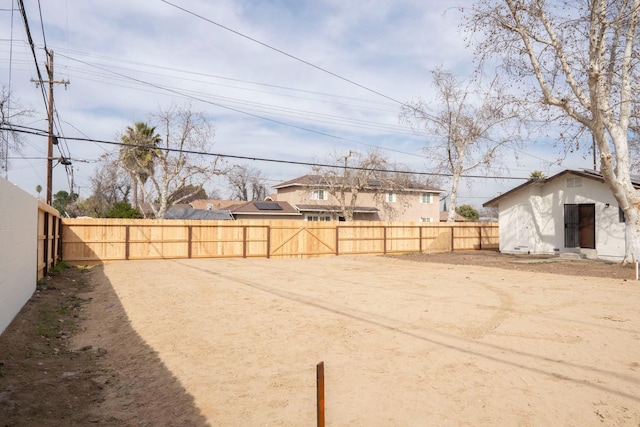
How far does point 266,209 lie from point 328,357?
34.0m

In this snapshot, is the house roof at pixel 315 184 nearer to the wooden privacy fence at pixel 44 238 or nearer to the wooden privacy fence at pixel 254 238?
the wooden privacy fence at pixel 254 238

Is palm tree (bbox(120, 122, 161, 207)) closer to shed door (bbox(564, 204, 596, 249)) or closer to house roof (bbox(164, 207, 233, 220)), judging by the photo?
house roof (bbox(164, 207, 233, 220))

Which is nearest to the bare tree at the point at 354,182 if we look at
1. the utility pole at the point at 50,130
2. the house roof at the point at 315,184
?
the house roof at the point at 315,184

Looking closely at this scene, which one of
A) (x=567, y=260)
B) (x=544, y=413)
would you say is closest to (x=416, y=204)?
(x=567, y=260)

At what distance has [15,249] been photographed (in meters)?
8.05

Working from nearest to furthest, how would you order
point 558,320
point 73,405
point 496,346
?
point 73,405, point 496,346, point 558,320

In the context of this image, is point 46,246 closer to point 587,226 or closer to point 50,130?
point 50,130

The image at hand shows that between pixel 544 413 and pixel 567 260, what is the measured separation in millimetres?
18595

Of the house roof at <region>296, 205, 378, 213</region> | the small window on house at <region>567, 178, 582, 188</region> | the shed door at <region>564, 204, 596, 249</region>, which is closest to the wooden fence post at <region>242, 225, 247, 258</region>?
the house roof at <region>296, 205, 378, 213</region>

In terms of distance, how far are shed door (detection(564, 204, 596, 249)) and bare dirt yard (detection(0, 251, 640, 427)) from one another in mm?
10214

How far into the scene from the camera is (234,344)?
22.1 feet

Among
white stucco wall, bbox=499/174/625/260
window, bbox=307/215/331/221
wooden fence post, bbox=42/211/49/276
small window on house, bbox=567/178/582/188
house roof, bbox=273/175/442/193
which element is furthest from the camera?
window, bbox=307/215/331/221

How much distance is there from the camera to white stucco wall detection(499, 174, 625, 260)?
20078 mm

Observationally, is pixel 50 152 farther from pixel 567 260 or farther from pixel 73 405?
pixel 567 260
